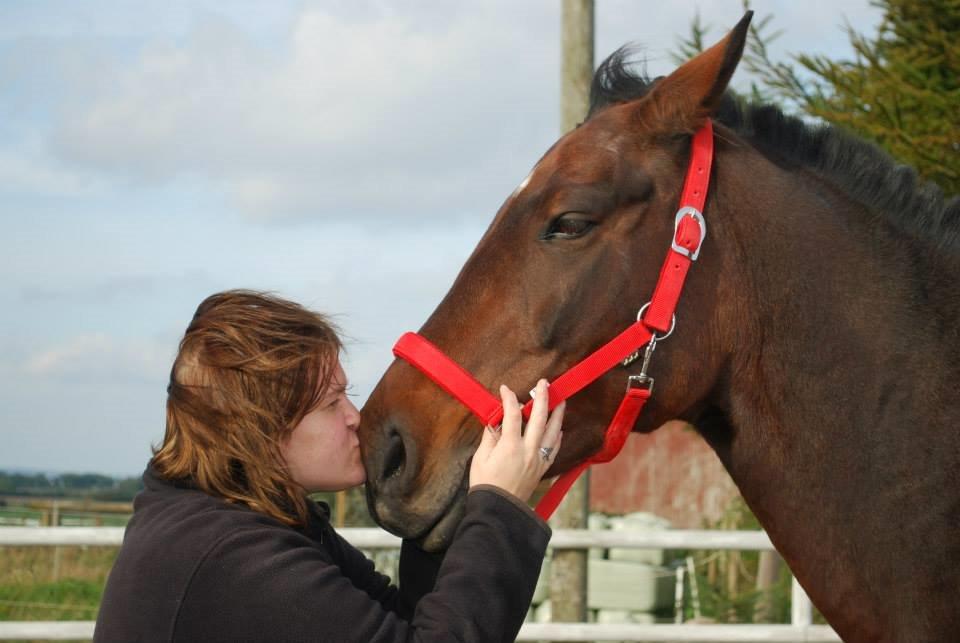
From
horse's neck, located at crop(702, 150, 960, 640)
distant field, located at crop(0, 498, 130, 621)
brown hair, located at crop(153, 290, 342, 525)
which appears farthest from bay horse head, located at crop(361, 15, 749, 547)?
distant field, located at crop(0, 498, 130, 621)

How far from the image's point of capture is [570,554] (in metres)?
5.67

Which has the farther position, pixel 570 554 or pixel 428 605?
pixel 570 554

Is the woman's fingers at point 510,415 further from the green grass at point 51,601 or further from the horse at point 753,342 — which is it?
the green grass at point 51,601

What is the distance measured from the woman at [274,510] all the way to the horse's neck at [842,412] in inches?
18.9

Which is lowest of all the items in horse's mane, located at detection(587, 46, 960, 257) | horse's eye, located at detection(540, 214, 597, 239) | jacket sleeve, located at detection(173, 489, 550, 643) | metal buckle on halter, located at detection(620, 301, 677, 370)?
jacket sleeve, located at detection(173, 489, 550, 643)

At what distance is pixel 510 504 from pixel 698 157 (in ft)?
3.03

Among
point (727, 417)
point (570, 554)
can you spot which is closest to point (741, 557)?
point (570, 554)

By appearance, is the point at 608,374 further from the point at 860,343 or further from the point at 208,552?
the point at 208,552

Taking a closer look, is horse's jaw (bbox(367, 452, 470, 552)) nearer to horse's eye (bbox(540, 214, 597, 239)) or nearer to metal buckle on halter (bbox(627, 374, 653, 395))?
metal buckle on halter (bbox(627, 374, 653, 395))

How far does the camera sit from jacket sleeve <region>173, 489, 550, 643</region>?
178cm

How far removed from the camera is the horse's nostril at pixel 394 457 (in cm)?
224

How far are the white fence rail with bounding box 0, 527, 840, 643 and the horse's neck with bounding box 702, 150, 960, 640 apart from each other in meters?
2.87

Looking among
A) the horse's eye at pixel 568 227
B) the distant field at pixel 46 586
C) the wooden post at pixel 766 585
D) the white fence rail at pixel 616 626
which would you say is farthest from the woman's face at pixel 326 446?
the wooden post at pixel 766 585

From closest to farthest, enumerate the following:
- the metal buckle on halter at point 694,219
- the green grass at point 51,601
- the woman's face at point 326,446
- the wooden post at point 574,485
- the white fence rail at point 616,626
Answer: the woman's face at point 326,446 → the metal buckle on halter at point 694,219 → the white fence rail at point 616,626 → the wooden post at point 574,485 → the green grass at point 51,601
